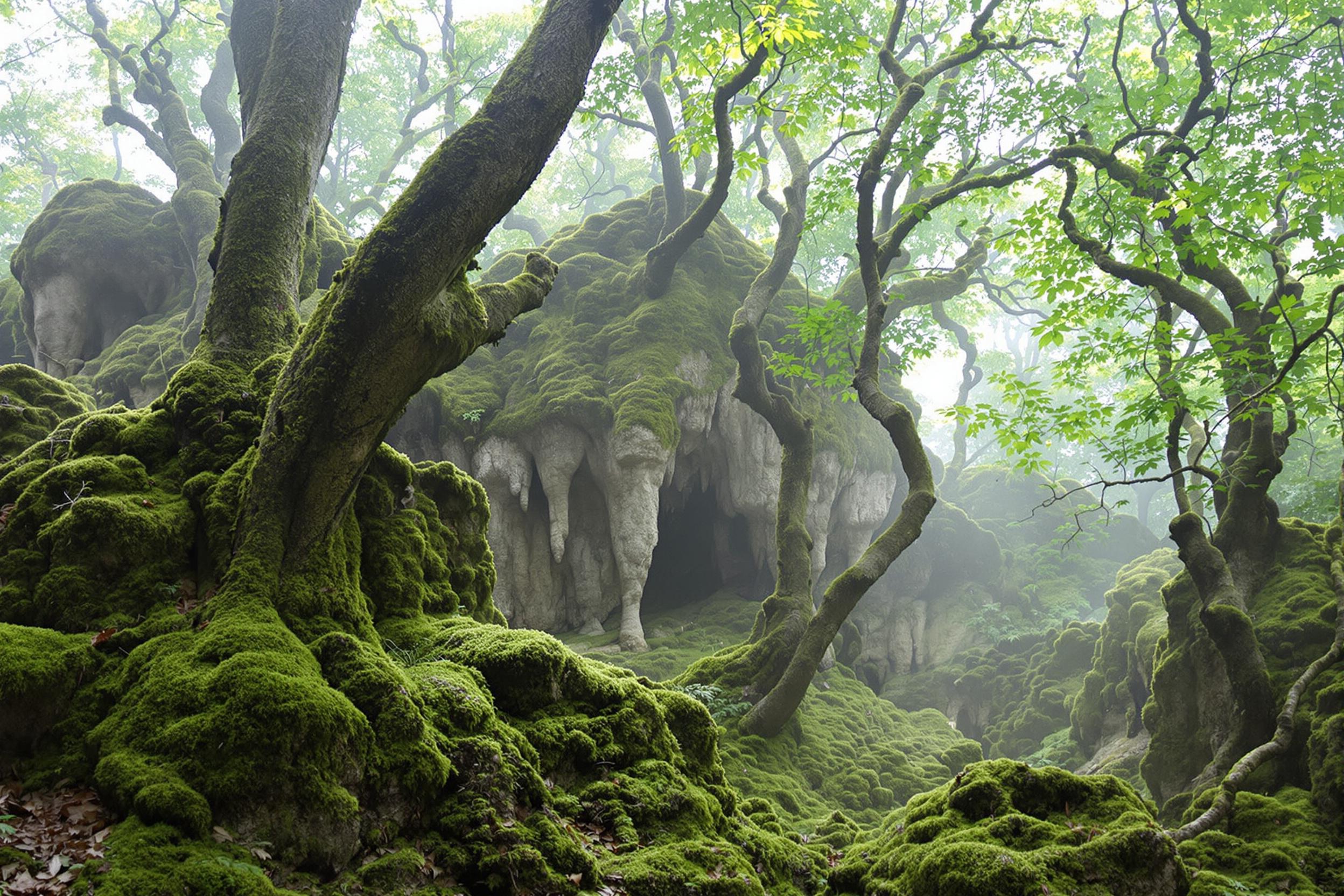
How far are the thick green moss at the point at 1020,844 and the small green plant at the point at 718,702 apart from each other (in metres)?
4.39

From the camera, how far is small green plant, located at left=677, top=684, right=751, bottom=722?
32.2 ft

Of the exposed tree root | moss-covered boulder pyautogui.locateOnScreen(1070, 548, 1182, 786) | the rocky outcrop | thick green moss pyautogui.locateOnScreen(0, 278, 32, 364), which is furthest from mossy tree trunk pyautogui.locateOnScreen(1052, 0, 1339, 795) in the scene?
thick green moss pyautogui.locateOnScreen(0, 278, 32, 364)

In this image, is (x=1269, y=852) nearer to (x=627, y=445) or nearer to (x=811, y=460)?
(x=811, y=460)

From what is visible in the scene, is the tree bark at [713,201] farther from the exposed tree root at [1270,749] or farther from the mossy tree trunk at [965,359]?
the mossy tree trunk at [965,359]

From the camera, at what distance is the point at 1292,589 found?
7.82 m

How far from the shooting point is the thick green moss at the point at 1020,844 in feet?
13.1

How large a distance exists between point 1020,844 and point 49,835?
460cm

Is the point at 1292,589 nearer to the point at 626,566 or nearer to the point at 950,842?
the point at 950,842

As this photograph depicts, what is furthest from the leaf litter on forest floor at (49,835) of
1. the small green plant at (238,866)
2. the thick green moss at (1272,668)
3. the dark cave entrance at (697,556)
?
the dark cave entrance at (697,556)

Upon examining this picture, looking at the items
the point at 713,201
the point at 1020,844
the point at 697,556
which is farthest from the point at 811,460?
the point at 1020,844

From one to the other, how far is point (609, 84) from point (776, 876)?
536 inches

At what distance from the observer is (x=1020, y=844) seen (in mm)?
4387

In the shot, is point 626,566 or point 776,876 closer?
point 776,876

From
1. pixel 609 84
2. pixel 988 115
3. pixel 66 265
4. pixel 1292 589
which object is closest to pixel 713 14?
pixel 609 84
